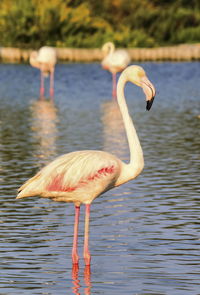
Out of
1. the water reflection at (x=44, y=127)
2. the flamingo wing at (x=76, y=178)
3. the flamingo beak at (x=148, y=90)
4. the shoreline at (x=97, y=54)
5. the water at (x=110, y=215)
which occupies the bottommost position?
the shoreline at (x=97, y=54)

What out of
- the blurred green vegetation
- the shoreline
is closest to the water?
the shoreline

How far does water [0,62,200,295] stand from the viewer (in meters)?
8.08

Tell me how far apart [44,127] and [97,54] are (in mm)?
31398

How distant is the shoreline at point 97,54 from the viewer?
51.1 meters

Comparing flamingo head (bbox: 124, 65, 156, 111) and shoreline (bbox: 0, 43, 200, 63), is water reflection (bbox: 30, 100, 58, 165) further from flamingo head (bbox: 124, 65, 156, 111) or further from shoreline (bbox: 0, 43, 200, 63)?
shoreline (bbox: 0, 43, 200, 63)

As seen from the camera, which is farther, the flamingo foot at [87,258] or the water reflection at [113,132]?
the water reflection at [113,132]

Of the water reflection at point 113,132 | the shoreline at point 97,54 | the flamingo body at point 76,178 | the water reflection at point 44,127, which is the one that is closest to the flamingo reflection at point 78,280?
the flamingo body at point 76,178

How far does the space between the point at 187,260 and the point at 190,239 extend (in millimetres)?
866

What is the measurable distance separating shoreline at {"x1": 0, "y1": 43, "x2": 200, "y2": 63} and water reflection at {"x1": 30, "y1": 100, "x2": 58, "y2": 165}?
76.5ft

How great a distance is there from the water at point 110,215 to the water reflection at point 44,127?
22 millimetres

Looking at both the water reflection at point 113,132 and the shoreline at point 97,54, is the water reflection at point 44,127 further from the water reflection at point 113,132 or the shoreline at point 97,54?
the shoreline at point 97,54

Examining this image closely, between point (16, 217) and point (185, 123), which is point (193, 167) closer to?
point (16, 217)

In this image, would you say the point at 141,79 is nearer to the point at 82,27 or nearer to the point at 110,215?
the point at 110,215

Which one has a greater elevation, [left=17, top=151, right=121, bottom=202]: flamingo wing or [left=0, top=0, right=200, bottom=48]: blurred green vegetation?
[left=17, top=151, right=121, bottom=202]: flamingo wing
